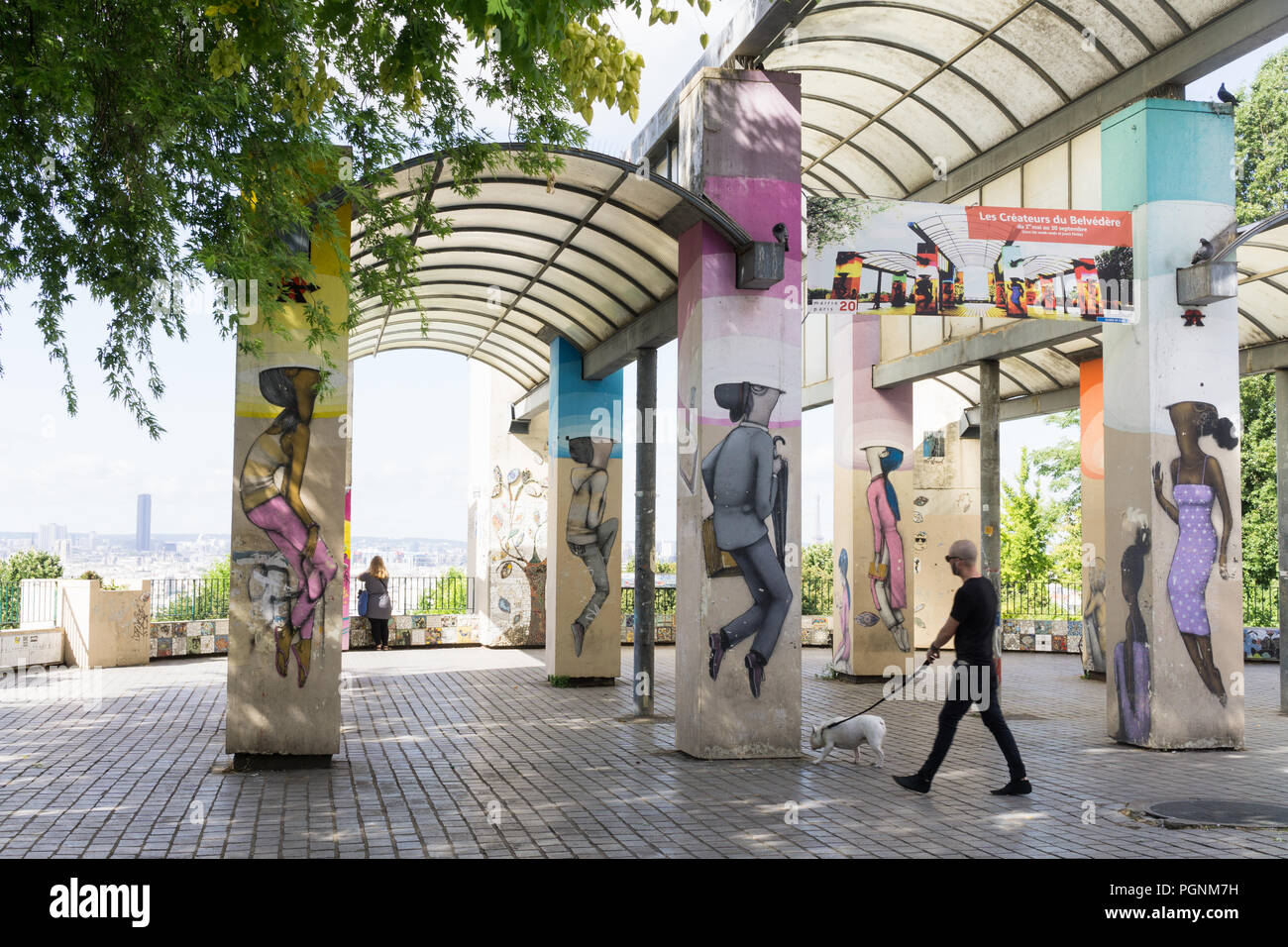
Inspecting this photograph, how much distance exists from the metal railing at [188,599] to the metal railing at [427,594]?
9.12ft

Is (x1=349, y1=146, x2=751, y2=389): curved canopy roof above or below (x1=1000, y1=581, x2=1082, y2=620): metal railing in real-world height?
above

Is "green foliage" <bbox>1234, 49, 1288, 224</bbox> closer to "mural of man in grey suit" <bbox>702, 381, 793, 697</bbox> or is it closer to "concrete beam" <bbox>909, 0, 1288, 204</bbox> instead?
"concrete beam" <bbox>909, 0, 1288, 204</bbox>

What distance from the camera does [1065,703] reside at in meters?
14.9

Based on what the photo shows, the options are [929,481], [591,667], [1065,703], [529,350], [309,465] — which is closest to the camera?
[309,465]

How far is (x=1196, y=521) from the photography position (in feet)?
36.7

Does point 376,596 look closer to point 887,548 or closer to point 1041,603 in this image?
point 887,548

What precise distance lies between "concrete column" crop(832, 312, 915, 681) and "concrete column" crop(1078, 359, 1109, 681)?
3.50 m

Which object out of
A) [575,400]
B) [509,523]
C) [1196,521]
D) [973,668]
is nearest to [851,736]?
[973,668]

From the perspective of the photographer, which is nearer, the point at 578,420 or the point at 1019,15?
the point at 1019,15

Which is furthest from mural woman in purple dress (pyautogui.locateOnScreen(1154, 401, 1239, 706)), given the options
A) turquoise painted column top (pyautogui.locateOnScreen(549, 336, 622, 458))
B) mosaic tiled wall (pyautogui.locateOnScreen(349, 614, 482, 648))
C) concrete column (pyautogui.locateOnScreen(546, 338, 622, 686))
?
mosaic tiled wall (pyautogui.locateOnScreen(349, 614, 482, 648))

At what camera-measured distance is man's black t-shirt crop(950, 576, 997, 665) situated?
841 cm
